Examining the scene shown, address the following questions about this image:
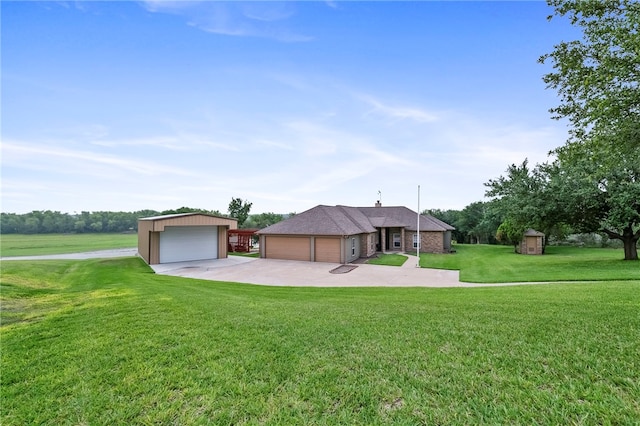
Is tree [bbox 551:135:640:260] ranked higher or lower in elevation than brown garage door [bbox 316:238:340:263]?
higher

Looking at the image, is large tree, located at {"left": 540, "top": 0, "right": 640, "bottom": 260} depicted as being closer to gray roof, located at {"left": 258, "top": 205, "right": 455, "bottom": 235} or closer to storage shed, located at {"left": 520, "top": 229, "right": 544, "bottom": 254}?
gray roof, located at {"left": 258, "top": 205, "right": 455, "bottom": 235}

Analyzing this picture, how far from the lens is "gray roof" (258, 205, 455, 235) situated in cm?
2048

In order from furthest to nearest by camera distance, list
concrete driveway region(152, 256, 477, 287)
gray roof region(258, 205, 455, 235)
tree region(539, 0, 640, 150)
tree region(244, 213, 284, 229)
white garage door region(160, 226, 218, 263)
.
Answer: tree region(244, 213, 284, 229)
gray roof region(258, 205, 455, 235)
white garage door region(160, 226, 218, 263)
concrete driveway region(152, 256, 477, 287)
tree region(539, 0, 640, 150)

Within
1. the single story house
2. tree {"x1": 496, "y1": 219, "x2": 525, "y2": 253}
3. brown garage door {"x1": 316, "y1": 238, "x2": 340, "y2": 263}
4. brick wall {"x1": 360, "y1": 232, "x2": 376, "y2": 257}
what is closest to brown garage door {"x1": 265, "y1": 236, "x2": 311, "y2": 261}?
the single story house

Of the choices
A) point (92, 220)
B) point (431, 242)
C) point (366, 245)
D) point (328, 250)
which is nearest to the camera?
point (328, 250)

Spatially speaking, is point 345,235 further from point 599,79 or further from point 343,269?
point 599,79

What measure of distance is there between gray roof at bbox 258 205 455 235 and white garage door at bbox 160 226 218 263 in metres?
3.64

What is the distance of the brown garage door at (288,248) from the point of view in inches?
810

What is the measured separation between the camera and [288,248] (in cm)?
2116

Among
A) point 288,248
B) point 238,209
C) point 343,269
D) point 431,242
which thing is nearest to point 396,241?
point 431,242

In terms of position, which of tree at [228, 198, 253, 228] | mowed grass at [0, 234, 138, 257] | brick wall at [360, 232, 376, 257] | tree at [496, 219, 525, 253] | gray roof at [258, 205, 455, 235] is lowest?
mowed grass at [0, 234, 138, 257]

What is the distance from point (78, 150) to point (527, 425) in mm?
22379

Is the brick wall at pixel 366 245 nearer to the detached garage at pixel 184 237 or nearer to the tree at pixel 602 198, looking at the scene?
the detached garage at pixel 184 237

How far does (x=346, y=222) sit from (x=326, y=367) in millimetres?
19082
